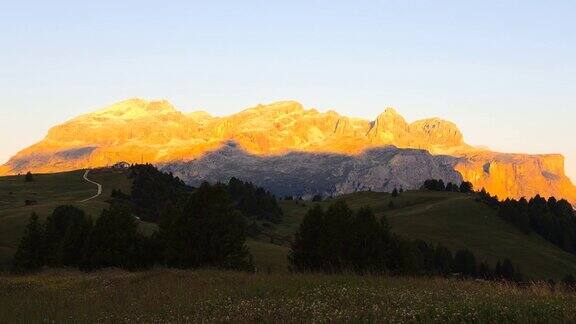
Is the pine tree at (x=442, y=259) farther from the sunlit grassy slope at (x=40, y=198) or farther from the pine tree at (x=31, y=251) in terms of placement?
the pine tree at (x=31, y=251)

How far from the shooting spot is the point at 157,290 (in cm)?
2156

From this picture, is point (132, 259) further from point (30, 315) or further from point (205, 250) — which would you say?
point (30, 315)

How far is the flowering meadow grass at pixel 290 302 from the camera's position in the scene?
14.3 meters

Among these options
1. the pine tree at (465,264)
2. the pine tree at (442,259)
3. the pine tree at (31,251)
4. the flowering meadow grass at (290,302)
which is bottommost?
the pine tree at (465,264)

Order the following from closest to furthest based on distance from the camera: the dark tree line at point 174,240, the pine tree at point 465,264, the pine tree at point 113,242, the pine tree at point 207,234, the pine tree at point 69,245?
the pine tree at point 207,234
the dark tree line at point 174,240
the pine tree at point 113,242
the pine tree at point 69,245
the pine tree at point 465,264

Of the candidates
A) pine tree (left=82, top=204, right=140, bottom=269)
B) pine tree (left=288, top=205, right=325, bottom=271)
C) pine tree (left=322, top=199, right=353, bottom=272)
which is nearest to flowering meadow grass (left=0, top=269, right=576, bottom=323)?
pine tree (left=288, top=205, right=325, bottom=271)

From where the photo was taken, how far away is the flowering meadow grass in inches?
562

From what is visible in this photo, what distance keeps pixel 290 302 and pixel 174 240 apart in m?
34.2

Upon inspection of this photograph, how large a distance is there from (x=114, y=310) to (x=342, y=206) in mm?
39641

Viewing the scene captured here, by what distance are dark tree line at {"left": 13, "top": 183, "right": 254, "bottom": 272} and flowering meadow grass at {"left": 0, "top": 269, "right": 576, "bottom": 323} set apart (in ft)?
78.2

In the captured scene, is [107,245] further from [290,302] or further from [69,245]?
[290,302]

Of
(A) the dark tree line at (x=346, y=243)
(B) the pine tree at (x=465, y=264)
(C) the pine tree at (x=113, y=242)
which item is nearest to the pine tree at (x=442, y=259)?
(B) the pine tree at (x=465, y=264)

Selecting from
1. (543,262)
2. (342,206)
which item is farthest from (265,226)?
(342,206)

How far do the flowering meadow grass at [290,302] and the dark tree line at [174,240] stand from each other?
78.2 feet
